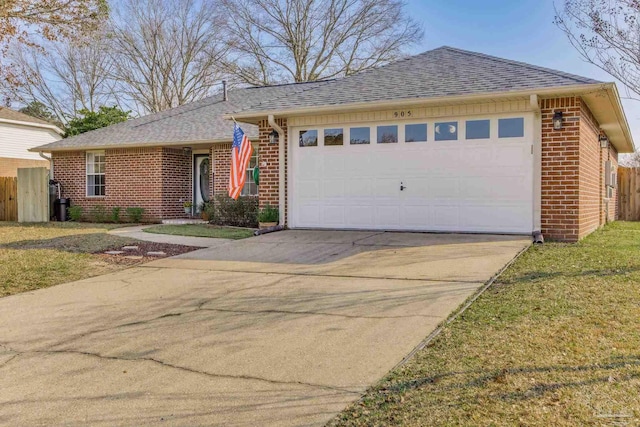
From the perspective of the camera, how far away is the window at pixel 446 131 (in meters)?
10.4

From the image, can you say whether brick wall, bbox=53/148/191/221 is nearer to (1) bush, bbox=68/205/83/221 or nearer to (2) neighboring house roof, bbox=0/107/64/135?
(1) bush, bbox=68/205/83/221

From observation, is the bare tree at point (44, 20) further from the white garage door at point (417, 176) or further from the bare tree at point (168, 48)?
the bare tree at point (168, 48)

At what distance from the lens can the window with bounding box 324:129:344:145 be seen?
37.5 feet

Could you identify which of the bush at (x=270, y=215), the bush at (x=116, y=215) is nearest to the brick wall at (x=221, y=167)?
the bush at (x=116, y=215)

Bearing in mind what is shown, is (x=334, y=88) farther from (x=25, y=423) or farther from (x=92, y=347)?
(x=25, y=423)

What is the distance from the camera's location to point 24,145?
2612 centimetres

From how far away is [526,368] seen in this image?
3375 mm

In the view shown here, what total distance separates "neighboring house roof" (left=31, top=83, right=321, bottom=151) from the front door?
116 centimetres

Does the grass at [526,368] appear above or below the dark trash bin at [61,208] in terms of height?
below

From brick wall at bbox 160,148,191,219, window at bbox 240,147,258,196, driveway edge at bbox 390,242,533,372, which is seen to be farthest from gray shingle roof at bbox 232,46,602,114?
brick wall at bbox 160,148,191,219

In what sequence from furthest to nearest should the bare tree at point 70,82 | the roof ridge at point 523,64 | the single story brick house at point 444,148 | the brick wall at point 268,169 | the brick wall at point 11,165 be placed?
the bare tree at point 70,82 < the brick wall at point 11,165 < the brick wall at point 268,169 < the single story brick house at point 444,148 < the roof ridge at point 523,64

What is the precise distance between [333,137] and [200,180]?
7.87m

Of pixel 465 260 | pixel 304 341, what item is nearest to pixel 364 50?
pixel 465 260

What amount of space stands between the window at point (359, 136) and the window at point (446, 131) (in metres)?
1.46
